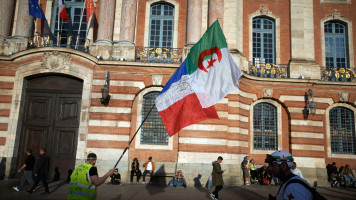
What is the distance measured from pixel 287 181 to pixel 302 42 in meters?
16.1

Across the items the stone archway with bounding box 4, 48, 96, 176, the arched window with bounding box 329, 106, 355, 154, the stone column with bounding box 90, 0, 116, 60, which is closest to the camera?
the stone archway with bounding box 4, 48, 96, 176

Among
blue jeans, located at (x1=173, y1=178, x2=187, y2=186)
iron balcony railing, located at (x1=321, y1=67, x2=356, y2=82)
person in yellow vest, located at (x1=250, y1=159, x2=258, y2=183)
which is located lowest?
blue jeans, located at (x1=173, y1=178, x2=187, y2=186)

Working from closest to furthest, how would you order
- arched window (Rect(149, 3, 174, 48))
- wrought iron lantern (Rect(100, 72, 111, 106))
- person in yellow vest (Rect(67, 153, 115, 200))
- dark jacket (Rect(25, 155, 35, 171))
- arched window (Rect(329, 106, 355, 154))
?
person in yellow vest (Rect(67, 153, 115, 200))
dark jacket (Rect(25, 155, 35, 171))
wrought iron lantern (Rect(100, 72, 111, 106))
arched window (Rect(329, 106, 355, 154))
arched window (Rect(149, 3, 174, 48))

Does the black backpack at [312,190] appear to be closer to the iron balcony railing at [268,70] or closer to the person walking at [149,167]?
the person walking at [149,167]

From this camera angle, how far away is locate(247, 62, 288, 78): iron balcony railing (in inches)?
676

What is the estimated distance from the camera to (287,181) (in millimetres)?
3381

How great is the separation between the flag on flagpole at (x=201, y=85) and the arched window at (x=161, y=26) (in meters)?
10.8

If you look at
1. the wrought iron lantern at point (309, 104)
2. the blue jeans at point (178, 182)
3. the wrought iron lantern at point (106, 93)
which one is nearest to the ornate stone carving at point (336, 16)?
the wrought iron lantern at point (309, 104)

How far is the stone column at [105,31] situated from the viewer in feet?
51.0

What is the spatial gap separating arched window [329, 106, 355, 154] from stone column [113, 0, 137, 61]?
12.6m

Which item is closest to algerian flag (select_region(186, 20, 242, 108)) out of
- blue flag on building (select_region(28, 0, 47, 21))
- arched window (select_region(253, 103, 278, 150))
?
arched window (select_region(253, 103, 278, 150))

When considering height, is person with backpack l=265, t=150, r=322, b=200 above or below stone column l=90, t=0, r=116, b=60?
below

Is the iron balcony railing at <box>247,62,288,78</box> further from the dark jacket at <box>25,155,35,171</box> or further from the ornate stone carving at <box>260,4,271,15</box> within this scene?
the dark jacket at <box>25,155,35,171</box>

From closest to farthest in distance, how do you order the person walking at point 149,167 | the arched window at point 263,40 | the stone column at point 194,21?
the person walking at point 149,167, the stone column at point 194,21, the arched window at point 263,40
